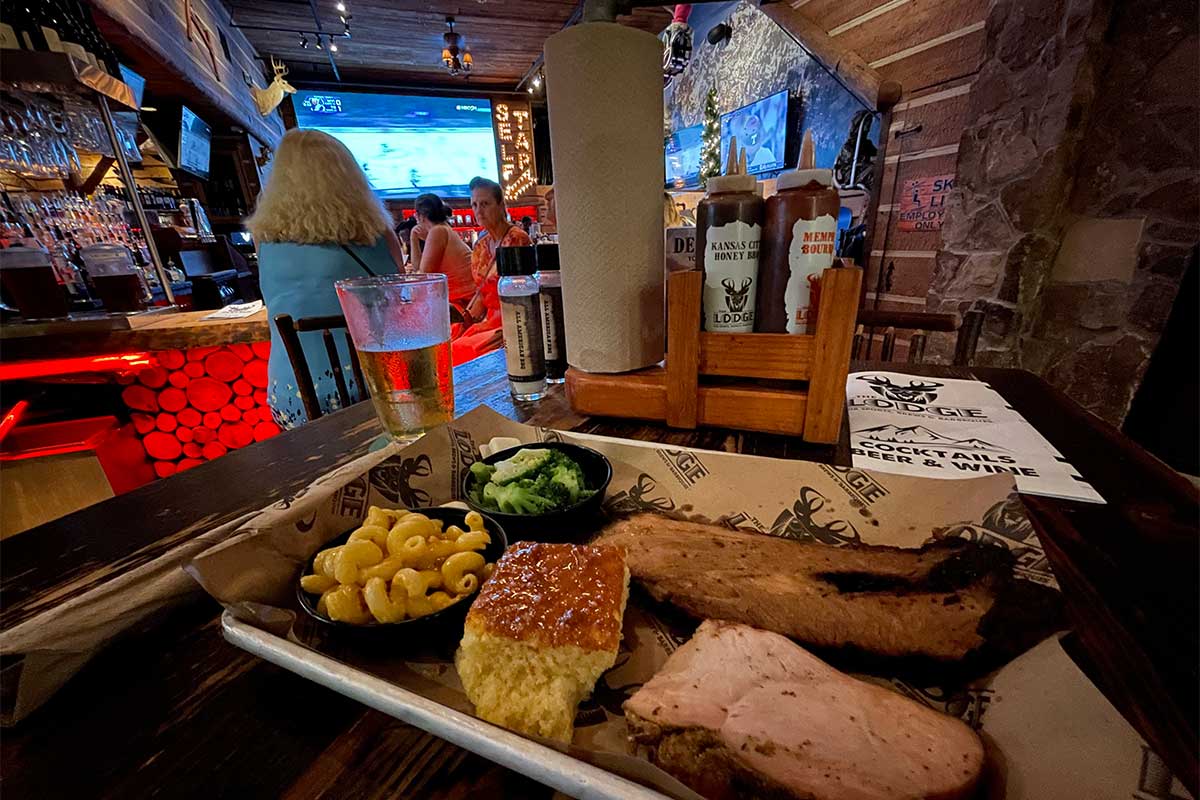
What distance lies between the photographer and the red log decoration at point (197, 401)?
275cm

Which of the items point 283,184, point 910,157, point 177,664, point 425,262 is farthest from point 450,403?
point 910,157

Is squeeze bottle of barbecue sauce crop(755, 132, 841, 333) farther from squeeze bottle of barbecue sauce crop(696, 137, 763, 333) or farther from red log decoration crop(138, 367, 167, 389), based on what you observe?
red log decoration crop(138, 367, 167, 389)

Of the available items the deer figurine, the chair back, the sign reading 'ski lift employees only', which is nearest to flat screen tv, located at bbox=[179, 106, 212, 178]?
the deer figurine

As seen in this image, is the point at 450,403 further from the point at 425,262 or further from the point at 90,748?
the point at 425,262

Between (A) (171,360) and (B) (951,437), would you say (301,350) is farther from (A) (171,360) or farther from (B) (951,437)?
(B) (951,437)

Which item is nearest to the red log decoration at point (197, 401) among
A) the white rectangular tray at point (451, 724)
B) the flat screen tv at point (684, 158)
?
the white rectangular tray at point (451, 724)

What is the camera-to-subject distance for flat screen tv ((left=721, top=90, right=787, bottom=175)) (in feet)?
13.1

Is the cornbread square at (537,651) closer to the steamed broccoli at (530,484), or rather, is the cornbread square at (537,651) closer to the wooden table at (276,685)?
the wooden table at (276,685)

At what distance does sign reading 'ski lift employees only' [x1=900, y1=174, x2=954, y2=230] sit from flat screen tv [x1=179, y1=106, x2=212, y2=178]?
595cm

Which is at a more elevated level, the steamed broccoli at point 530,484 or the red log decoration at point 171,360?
the steamed broccoli at point 530,484

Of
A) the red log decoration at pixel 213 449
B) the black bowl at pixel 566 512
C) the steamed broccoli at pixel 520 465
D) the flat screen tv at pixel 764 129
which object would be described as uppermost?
the flat screen tv at pixel 764 129

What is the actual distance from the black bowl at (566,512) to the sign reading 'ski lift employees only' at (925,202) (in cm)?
306

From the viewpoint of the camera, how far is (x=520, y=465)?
889 millimetres

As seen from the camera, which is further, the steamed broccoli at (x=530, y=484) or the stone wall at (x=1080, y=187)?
the stone wall at (x=1080, y=187)
